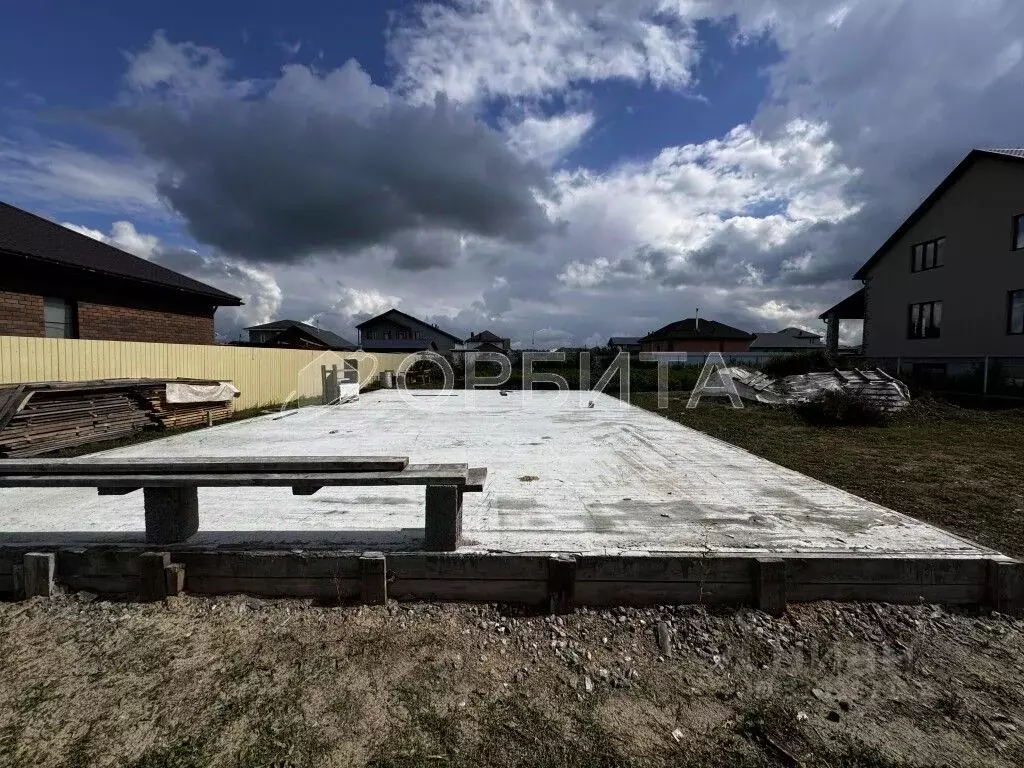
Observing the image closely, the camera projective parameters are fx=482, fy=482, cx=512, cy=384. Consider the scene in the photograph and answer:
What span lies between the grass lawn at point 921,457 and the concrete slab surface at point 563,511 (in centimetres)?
48

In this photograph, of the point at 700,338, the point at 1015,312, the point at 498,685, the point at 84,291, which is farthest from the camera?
the point at 700,338

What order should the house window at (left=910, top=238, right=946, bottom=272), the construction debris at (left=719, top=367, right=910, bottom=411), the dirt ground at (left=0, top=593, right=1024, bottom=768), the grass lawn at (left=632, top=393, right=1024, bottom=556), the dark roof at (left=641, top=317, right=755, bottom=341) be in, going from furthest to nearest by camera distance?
the dark roof at (left=641, top=317, right=755, bottom=341) → the house window at (left=910, top=238, right=946, bottom=272) → the construction debris at (left=719, top=367, right=910, bottom=411) → the grass lawn at (left=632, top=393, right=1024, bottom=556) → the dirt ground at (left=0, top=593, right=1024, bottom=768)

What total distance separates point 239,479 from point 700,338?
4955cm

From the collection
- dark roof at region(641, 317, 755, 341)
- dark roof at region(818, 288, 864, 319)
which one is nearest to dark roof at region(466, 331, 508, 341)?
dark roof at region(641, 317, 755, 341)

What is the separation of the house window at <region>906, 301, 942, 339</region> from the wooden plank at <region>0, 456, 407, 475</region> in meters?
21.7

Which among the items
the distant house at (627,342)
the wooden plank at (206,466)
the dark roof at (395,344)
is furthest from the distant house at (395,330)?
the wooden plank at (206,466)

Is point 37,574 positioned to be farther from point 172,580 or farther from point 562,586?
point 562,586

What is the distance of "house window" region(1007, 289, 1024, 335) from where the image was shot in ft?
47.7

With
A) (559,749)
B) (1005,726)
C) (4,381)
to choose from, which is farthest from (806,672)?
(4,381)

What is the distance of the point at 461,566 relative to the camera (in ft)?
8.85

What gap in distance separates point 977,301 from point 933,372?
258 cm

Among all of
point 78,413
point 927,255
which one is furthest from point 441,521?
point 927,255

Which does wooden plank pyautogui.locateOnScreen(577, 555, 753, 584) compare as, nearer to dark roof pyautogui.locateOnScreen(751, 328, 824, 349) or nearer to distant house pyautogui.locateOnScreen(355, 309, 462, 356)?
distant house pyautogui.locateOnScreen(355, 309, 462, 356)

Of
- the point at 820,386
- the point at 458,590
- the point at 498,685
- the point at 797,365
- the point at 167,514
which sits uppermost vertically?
the point at 797,365
